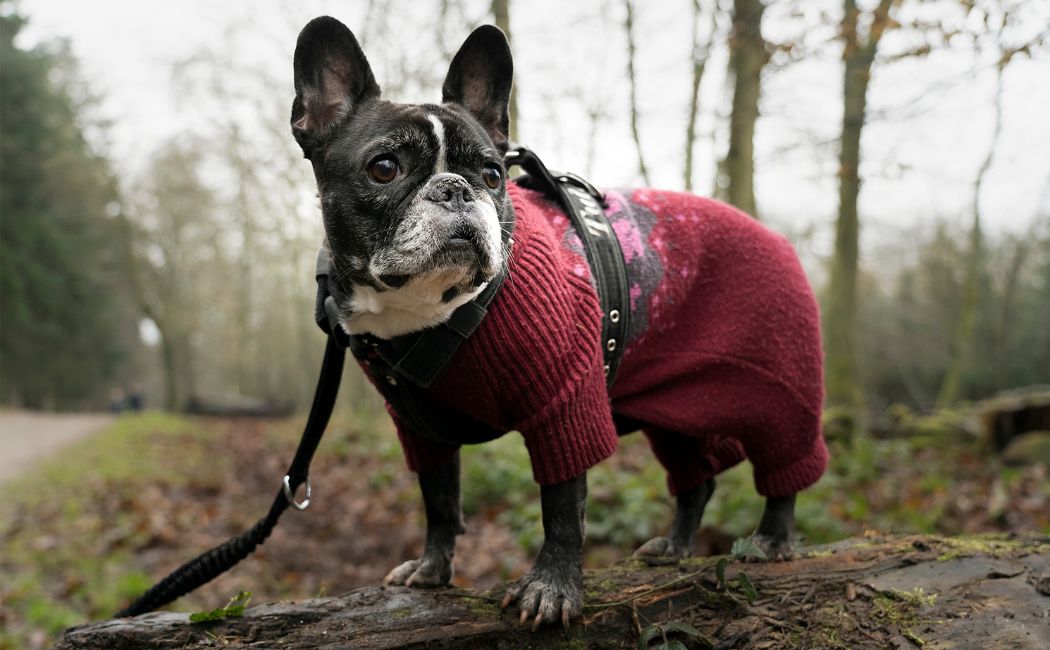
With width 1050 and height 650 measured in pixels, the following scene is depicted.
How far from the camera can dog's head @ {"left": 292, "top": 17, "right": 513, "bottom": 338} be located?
2348mm

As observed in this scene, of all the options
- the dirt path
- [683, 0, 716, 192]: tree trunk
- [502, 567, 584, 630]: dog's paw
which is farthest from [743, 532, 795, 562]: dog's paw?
the dirt path

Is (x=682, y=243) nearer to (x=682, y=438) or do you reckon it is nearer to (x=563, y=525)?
(x=682, y=438)

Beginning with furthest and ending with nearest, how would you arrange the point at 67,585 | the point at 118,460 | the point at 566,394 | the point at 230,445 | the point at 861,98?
the point at 230,445
the point at 118,460
the point at 861,98
the point at 67,585
the point at 566,394

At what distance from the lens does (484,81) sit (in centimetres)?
286

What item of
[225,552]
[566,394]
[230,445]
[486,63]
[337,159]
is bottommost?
[230,445]

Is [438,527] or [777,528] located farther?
[777,528]

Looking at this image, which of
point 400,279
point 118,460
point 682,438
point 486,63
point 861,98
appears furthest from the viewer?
point 118,460

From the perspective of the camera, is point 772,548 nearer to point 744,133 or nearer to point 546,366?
point 546,366

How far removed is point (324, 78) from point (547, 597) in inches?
79.3

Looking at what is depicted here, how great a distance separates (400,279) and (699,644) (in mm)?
1649

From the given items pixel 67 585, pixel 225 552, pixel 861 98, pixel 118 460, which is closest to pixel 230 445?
pixel 118 460

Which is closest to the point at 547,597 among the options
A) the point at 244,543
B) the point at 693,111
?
the point at 244,543

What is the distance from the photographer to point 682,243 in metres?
3.29

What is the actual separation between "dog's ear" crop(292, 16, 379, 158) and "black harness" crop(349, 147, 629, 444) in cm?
70
